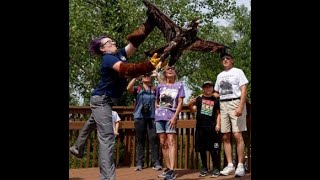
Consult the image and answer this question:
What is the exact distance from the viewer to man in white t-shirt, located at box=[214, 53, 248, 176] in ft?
18.5

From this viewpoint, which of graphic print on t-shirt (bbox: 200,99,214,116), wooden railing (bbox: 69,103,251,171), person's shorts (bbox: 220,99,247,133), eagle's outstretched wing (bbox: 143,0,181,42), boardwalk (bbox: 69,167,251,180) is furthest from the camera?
wooden railing (bbox: 69,103,251,171)

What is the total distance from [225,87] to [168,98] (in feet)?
2.29

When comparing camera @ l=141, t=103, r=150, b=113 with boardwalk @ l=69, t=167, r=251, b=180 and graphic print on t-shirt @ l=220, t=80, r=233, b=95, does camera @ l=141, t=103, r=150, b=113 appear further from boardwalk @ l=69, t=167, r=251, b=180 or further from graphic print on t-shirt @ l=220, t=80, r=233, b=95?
graphic print on t-shirt @ l=220, t=80, r=233, b=95

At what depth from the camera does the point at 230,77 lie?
5.79 m

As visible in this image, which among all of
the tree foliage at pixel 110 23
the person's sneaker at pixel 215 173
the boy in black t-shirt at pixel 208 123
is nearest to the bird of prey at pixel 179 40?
the boy in black t-shirt at pixel 208 123

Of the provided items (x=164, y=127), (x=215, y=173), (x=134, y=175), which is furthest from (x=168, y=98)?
(x=134, y=175)

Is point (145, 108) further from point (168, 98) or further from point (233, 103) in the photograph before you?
point (233, 103)

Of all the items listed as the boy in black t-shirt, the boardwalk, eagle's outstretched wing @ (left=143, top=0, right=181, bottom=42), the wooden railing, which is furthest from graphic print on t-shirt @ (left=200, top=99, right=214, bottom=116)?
the wooden railing

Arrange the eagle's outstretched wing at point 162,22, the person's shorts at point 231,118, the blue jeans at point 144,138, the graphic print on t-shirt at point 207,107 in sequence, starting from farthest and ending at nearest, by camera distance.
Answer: the blue jeans at point 144,138
the graphic print on t-shirt at point 207,107
the person's shorts at point 231,118
the eagle's outstretched wing at point 162,22

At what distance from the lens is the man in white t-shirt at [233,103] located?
5.64 m

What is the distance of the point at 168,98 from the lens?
5918 mm

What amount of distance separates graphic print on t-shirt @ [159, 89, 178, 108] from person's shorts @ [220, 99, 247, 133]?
0.58 metres

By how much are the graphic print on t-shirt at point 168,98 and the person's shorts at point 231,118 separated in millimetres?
577

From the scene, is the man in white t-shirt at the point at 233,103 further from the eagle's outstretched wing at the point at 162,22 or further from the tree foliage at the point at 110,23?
the tree foliage at the point at 110,23
